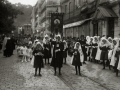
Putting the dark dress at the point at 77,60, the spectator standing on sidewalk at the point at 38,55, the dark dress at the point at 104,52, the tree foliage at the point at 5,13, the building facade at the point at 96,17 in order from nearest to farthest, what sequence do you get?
the spectator standing on sidewalk at the point at 38,55 → the dark dress at the point at 77,60 → the dark dress at the point at 104,52 → the building facade at the point at 96,17 → the tree foliage at the point at 5,13

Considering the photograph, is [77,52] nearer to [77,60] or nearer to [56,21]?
[77,60]

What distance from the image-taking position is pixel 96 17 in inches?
960

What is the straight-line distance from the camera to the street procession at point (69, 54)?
975cm

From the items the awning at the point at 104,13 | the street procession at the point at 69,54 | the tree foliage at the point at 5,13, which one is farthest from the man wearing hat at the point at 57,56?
the tree foliage at the point at 5,13

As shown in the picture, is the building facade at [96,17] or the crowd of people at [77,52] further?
the building facade at [96,17]

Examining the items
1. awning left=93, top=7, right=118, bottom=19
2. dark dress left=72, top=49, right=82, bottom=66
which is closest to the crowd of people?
dark dress left=72, top=49, right=82, bottom=66

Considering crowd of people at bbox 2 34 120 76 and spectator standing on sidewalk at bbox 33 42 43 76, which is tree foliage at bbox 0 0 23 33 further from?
spectator standing on sidewalk at bbox 33 42 43 76

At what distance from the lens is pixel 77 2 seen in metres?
34.3

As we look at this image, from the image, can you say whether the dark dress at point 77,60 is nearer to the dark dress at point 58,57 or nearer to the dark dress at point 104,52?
the dark dress at point 58,57

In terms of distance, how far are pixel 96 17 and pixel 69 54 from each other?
4.47 meters

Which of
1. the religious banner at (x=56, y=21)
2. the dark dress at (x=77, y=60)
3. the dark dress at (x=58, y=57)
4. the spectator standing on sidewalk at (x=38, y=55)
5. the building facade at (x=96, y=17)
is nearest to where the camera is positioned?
the spectator standing on sidewalk at (x=38, y=55)

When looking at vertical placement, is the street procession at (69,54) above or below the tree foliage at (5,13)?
below

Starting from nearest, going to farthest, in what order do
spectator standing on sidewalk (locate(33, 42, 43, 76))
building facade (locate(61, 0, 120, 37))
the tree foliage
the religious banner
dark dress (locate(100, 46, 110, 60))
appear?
spectator standing on sidewalk (locate(33, 42, 43, 76)) < dark dress (locate(100, 46, 110, 60)) < building facade (locate(61, 0, 120, 37)) < the tree foliage < the religious banner

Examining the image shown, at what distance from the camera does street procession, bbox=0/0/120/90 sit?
9745 mm
